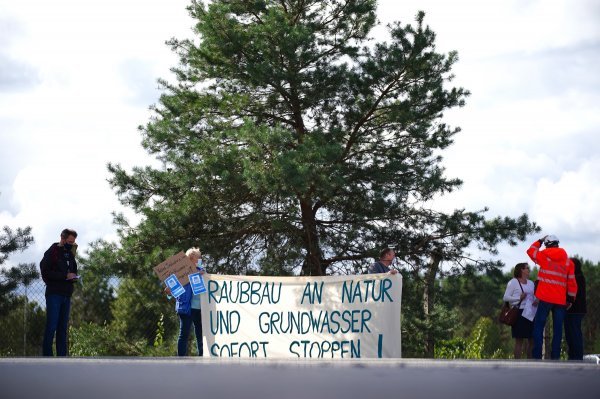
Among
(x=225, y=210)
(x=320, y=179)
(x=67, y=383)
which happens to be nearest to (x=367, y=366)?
(x=67, y=383)

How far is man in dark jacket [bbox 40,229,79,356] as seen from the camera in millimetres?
11438

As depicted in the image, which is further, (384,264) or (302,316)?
(302,316)

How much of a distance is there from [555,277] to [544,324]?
774 mm

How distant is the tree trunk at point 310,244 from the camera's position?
63.2ft

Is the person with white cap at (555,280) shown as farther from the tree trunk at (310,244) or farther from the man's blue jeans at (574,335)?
the tree trunk at (310,244)

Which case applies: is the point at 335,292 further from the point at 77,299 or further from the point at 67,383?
the point at 77,299

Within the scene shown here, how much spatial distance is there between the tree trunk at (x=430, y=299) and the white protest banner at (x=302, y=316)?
7.09 m

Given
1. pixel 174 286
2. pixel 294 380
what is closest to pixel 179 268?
pixel 174 286

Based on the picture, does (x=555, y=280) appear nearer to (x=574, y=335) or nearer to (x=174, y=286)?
(x=574, y=335)

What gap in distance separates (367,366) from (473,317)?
2868 cm

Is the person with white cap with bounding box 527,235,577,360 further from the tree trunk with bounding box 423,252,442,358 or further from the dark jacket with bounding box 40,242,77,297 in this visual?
the tree trunk with bounding box 423,252,442,358

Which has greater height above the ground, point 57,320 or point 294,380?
point 57,320

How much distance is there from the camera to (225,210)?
65.0 feet

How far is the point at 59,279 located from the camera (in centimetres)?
1148
